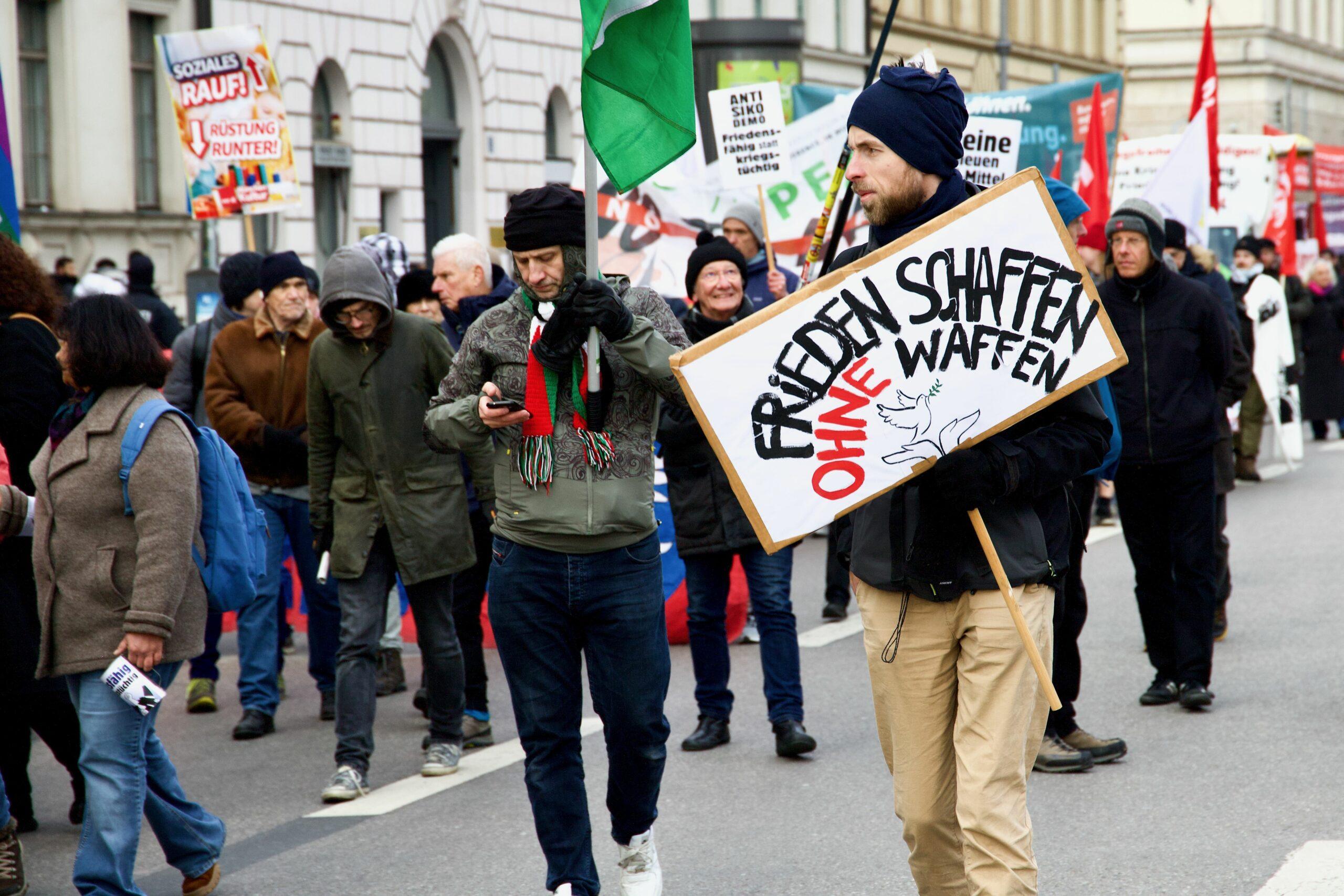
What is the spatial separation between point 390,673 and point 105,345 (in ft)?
11.6

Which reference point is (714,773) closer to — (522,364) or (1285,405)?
(522,364)

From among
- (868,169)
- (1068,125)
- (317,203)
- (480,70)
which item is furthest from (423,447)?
(480,70)

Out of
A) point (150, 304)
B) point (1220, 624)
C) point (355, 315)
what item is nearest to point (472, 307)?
point (355, 315)

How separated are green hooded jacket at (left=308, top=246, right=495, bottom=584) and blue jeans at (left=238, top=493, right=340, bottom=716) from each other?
2.82ft

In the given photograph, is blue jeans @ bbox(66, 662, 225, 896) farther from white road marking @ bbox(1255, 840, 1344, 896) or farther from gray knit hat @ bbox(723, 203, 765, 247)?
gray knit hat @ bbox(723, 203, 765, 247)

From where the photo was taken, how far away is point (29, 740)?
597cm

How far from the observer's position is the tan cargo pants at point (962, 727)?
11.8 feet

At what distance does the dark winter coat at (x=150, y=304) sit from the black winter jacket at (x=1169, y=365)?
8506 millimetres

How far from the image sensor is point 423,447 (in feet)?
21.0

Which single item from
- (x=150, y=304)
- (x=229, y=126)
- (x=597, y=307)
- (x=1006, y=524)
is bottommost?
(x=1006, y=524)

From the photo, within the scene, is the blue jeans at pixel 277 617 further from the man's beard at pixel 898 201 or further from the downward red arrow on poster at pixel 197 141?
the downward red arrow on poster at pixel 197 141

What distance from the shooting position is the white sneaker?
15.5 ft

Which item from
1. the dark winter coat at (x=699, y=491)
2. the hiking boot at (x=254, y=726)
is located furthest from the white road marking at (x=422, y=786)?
the hiking boot at (x=254, y=726)

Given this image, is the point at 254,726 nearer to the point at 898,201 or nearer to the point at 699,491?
the point at 699,491
